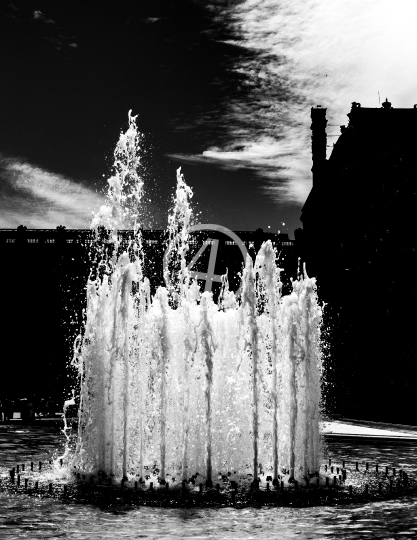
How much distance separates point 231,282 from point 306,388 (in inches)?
1550

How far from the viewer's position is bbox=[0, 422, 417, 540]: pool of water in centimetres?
1072

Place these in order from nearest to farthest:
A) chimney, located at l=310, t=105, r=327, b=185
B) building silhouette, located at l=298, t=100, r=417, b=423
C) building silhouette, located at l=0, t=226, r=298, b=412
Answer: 1. building silhouette, located at l=298, t=100, r=417, b=423
2. building silhouette, located at l=0, t=226, r=298, b=412
3. chimney, located at l=310, t=105, r=327, b=185

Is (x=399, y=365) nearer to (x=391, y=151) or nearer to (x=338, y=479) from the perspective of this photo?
(x=391, y=151)

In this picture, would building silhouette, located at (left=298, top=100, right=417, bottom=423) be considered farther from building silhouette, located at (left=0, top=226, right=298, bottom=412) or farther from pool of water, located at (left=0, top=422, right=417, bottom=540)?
pool of water, located at (left=0, top=422, right=417, bottom=540)

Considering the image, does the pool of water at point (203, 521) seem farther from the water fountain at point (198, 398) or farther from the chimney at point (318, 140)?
the chimney at point (318, 140)

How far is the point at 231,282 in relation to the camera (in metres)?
56.2

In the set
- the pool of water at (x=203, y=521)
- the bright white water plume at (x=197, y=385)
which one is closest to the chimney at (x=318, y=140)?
the bright white water plume at (x=197, y=385)

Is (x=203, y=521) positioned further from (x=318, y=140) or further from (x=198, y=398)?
(x=318, y=140)

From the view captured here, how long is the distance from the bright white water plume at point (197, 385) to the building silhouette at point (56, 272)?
33058 millimetres

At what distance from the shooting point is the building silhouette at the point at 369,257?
123 feet

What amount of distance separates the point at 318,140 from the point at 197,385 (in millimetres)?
36808

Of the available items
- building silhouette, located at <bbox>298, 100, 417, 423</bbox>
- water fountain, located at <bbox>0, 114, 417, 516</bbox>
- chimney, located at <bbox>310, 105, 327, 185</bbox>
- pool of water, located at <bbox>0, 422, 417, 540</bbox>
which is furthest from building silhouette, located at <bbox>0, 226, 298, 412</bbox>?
pool of water, located at <bbox>0, 422, 417, 540</bbox>

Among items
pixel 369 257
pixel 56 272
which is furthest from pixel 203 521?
pixel 56 272

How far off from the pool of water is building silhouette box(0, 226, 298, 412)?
37453 mm
